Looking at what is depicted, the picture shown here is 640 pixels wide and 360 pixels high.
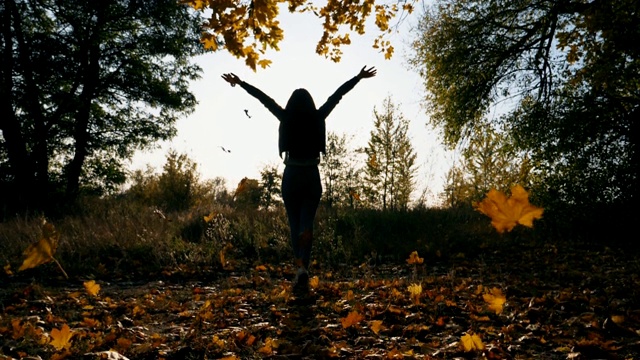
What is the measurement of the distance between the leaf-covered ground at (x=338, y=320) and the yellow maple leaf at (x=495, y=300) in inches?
0.6

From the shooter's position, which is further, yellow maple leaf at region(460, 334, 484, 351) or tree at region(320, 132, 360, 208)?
tree at region(320, 132, 360, 208)

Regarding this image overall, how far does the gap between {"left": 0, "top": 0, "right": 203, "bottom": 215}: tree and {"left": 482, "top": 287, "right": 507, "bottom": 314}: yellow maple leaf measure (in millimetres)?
15060

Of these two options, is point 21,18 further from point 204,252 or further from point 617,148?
point 617,148

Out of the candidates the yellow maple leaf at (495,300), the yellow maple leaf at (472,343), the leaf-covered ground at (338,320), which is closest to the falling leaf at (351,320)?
the leaf-covered ground at (338,320)

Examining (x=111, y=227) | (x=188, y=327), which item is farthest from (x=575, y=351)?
(x=111, y=227)

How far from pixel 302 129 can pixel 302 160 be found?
0.33 m

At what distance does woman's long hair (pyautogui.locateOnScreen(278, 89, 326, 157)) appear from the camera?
4.80 m

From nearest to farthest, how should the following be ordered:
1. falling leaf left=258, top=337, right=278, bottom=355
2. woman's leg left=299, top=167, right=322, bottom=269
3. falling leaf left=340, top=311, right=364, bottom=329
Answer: falling leaf left=258, top=337, right=278, bottom=355 < falling leaf left=340, top=311, right=364, bottom=329 < woman's leg left=299, top=167, right=322, bottom=269

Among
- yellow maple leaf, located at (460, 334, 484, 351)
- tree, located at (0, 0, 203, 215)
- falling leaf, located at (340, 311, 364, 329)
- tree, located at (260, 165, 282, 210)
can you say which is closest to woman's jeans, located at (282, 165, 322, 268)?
falling leaf, located at (340, 311, 364, 329)

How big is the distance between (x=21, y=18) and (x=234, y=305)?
16.3 meters

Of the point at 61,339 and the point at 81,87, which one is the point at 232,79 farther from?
the point at 81,87

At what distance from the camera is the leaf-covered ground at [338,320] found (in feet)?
9.44

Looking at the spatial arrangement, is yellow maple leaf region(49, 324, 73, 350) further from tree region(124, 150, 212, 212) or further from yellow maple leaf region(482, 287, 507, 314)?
tree region(124, 150, 212, 212)

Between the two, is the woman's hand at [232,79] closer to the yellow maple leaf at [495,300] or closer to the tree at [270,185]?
the yellow maple leaf at [495,300]
